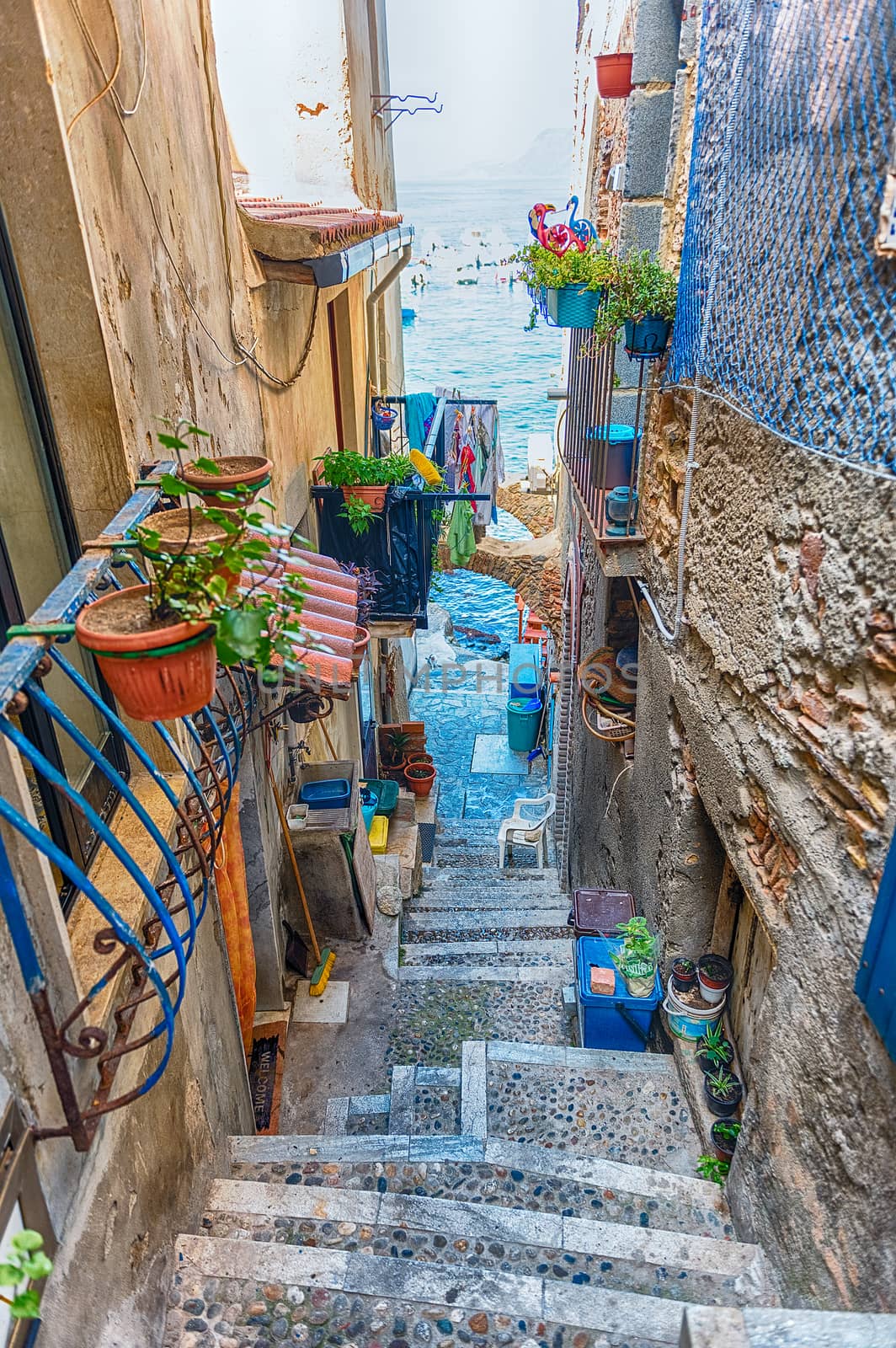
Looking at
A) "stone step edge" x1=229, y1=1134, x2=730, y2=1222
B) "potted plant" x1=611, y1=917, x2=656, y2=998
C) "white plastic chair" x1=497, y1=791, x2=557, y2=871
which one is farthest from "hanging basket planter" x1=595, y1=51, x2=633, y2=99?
"white plastic chair" x1=497, y1=791, x2=557, y2=871

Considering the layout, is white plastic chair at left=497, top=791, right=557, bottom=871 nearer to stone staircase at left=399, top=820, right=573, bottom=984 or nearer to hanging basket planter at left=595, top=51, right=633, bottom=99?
stone staircase at left=399, top=820, right=573, bottom=984

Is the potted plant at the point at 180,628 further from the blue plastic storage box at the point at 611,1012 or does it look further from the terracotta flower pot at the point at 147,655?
the blue plastic storage box at the point at 611,1012

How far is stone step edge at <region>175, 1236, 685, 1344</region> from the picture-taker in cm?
313

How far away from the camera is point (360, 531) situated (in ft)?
24.2

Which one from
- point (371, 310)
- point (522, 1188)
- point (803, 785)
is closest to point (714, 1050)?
point (522, 1188)

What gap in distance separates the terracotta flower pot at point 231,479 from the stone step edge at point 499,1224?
2865 millimetres

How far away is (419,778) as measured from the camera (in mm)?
13094

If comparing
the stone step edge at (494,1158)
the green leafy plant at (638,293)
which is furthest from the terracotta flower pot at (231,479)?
the stone step edge at (494,1158)

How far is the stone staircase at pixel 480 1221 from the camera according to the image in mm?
3098

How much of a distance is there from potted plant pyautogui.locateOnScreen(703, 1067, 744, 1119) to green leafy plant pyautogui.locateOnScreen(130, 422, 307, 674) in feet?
11.9

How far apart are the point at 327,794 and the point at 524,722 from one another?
346 inches

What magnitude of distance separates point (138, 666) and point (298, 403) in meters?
5.42

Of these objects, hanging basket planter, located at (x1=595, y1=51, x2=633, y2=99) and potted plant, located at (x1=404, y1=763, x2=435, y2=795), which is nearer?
hanging basket planter, located at (x1=595, y1=51, x2=633, y2=99)

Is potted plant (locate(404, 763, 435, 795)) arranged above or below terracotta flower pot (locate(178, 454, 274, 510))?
below
